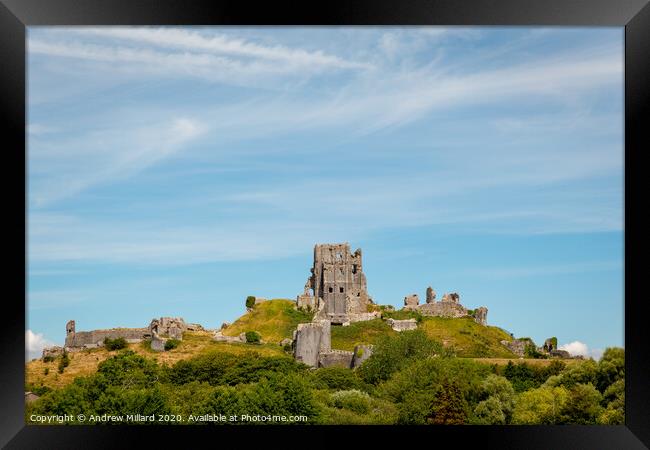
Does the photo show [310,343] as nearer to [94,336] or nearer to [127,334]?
[127,334]

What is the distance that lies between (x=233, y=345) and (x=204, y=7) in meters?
33.0

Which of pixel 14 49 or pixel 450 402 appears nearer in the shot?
pixel 14 49

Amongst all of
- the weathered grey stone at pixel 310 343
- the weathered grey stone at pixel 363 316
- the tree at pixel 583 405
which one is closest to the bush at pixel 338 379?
the weathered grey stone at pixel 310 343

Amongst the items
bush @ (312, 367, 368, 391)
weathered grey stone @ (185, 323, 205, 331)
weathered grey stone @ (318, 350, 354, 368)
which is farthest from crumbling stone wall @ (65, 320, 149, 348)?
bush @ (312, 367, 368, 391)

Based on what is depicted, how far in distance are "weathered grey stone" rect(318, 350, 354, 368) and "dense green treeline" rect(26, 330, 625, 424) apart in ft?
9.67

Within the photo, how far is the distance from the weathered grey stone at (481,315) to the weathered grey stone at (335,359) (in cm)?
1073

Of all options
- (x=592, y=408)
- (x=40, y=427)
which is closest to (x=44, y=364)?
(x=592, y=408)

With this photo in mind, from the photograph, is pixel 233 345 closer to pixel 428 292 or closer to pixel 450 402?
pixel 428 292

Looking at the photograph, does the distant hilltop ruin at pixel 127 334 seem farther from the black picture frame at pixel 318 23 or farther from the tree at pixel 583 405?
the black picture frame at pixel 318 23

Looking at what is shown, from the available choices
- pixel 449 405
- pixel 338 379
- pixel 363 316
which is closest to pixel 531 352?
pixel 363 316

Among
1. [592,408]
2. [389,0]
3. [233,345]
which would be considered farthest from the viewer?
[233,345]

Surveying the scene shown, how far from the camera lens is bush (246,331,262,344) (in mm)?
38594

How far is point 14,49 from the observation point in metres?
4.98

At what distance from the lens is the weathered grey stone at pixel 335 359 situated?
105 ft
